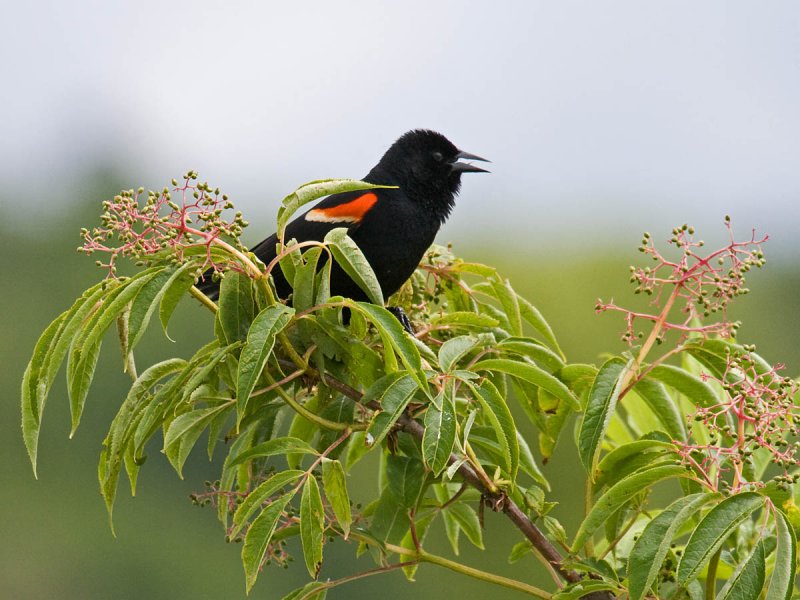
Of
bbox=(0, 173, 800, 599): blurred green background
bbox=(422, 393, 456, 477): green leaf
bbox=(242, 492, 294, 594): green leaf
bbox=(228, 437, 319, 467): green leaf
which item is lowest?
bbox=(0, 173, 800, 599): blurred green background

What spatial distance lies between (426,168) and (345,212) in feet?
1.76

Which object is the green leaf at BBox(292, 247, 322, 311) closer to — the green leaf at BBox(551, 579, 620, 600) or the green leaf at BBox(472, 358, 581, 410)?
the green leaf at BBox(472, 358, 581, 410)

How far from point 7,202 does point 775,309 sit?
83.9ft

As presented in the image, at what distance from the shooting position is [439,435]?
5.81 feet

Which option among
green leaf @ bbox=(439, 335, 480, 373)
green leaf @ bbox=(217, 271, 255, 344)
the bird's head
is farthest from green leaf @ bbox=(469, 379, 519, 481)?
the bird's head

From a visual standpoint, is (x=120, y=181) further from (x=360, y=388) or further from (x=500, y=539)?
(x=360, y=388)

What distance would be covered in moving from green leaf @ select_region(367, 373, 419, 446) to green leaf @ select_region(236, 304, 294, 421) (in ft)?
0.71

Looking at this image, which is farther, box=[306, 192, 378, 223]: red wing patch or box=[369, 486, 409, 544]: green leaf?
box=[306, 192, 378, 223]: red wing patch

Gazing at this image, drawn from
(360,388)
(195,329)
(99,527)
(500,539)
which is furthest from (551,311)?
(360,388)

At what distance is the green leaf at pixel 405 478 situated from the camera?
2109mm

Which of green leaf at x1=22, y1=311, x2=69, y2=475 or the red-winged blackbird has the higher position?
the red-winged blackbird

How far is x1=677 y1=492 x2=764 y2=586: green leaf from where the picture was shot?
163cm

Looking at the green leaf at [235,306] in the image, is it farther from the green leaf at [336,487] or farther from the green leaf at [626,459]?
the green leaf at [626,459]

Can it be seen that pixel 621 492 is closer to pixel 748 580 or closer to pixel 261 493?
pixel 748 580
